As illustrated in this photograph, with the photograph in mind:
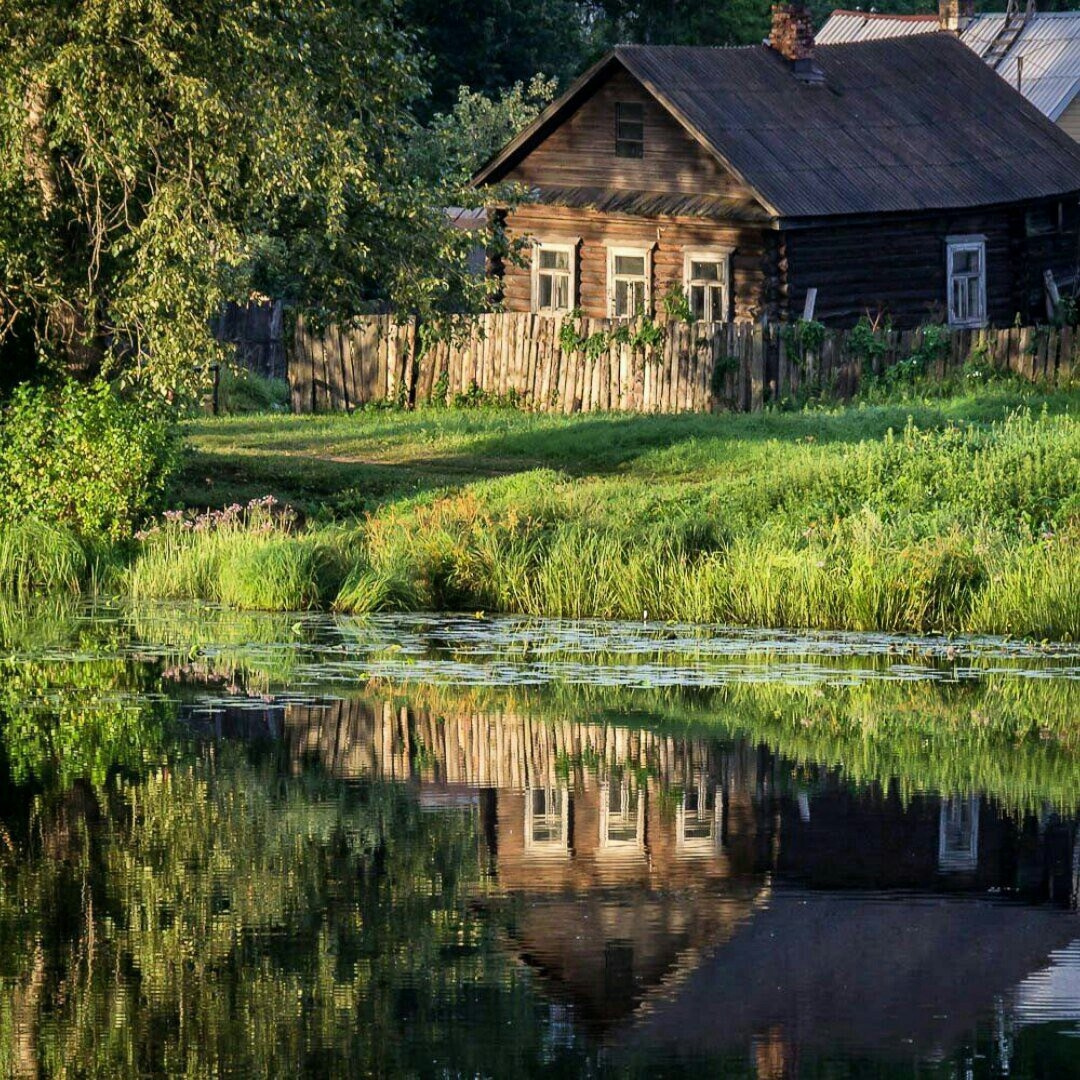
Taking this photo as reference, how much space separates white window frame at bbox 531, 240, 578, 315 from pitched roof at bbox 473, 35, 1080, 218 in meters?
1.41

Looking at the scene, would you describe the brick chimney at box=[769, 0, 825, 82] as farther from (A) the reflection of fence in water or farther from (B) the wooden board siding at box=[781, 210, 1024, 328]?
(A) the reflection of fence in water

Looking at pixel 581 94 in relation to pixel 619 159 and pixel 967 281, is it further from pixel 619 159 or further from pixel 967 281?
pixel 967 281

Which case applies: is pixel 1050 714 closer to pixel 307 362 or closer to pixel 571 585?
pixel 571 585

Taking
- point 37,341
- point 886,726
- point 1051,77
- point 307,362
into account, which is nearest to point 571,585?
point 886,726

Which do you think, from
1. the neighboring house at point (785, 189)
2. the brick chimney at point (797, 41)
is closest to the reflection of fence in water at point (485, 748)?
the neighboring house at point (785, 189)

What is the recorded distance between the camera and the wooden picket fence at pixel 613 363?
29.4 m

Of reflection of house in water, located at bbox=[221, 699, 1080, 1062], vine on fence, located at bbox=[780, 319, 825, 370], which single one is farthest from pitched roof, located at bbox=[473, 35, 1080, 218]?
reflection of house in water, located at bbox=[221, 699, 1080, 1062]

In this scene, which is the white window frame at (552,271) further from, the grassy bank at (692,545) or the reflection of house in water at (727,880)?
the reflection of house in water at (727,880)

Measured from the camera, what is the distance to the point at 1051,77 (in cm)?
5100

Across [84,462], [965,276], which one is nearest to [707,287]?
[965,276]

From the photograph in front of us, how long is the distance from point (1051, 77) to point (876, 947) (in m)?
44.0

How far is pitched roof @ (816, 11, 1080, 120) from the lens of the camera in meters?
50.4

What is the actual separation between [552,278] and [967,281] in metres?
6.35

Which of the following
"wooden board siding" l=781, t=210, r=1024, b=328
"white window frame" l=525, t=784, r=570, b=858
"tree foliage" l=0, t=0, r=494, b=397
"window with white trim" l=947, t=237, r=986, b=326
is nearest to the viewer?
"white window frame" l=525, t=784, r=570, b=858
